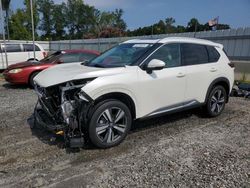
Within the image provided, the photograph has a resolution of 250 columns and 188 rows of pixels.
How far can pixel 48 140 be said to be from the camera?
4355 millimetres

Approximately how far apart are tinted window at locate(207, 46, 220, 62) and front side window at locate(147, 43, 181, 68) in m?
0.99

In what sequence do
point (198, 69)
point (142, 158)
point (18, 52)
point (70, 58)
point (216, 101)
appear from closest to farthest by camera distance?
point (142, 158) < point (198, 69) < point (216, 101) < point (70, 58) < point (18, 52)

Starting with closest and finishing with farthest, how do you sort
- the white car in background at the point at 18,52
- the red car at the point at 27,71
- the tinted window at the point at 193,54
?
the tinted window at the point at 193,54, the red car at the point at 27,71, the white car in background at the point at 18,52

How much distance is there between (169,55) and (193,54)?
2.29ft

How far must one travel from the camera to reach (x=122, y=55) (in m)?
4.79

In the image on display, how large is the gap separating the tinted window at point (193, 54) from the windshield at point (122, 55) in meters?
0.83

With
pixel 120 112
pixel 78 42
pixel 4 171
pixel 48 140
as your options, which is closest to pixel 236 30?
pixel 120 112

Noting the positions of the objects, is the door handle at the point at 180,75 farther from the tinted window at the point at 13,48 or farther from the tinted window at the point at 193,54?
the tinted window at the point at 13,48

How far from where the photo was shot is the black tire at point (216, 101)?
18.2ft

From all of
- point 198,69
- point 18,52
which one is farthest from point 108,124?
point 18,52

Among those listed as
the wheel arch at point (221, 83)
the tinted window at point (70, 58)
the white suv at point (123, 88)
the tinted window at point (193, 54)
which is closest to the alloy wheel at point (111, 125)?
the white suv at point (123, 88)

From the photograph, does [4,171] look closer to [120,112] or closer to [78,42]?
[120,112]

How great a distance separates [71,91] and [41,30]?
228ft

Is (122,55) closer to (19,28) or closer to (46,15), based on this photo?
(19,28)
